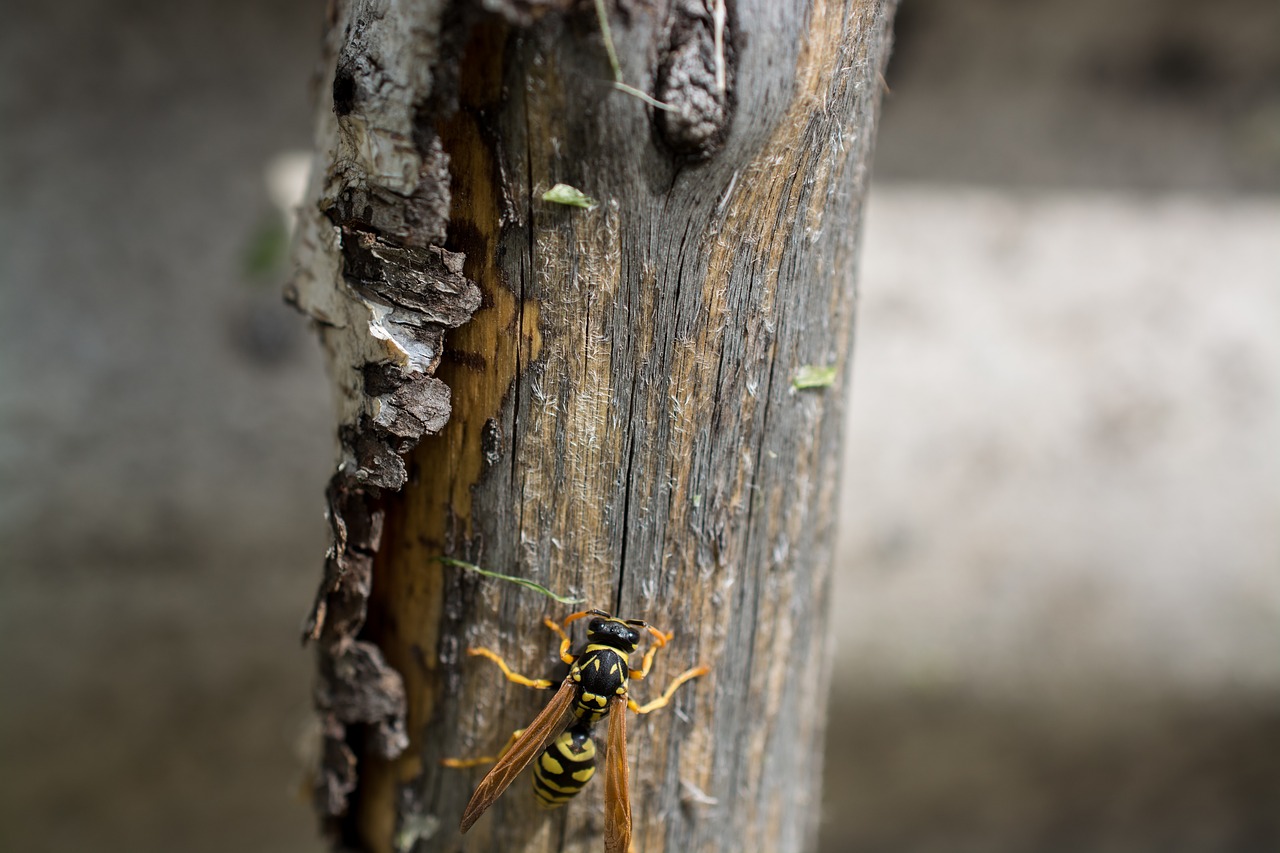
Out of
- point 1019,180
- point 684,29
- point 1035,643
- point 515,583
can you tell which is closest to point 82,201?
point 515,583

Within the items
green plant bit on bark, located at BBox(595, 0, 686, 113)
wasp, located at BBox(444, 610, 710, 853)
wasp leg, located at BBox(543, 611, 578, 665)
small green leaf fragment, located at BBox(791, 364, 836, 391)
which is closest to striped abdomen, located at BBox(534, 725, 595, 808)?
wasp, located at BBox(444, 610, 710, 853)

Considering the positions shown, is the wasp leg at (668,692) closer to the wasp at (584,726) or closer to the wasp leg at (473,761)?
the wasp at (584,726)

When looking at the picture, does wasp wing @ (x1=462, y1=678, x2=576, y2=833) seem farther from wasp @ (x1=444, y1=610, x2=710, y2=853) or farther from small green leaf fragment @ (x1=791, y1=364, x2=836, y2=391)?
small green leaf fragment @ (x1=791, y1=364, x2=836, y2=391)

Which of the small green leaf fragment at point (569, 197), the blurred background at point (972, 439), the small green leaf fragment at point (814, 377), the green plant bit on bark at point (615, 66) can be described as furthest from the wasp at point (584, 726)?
the blurred background at point (972, 439)

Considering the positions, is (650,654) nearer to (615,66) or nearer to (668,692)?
(668,692)

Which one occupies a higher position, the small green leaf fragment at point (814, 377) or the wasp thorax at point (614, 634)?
the small green leaf fragment at point (814, 377)

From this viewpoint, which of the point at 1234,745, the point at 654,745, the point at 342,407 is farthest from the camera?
the point at 1234,745

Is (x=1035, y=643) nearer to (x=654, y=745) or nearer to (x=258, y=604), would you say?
(x=654, y=745)
